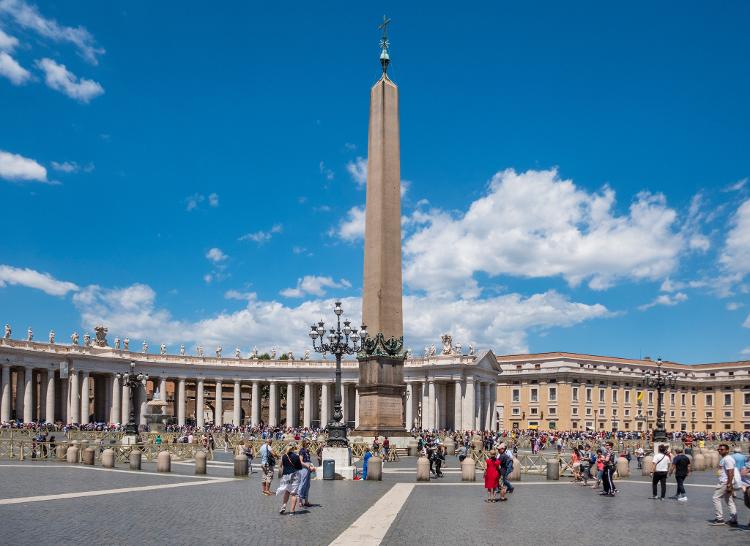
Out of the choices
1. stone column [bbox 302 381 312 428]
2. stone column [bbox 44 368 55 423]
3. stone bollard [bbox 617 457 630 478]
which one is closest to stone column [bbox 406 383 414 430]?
stone column [bbox 302 381 312 428]

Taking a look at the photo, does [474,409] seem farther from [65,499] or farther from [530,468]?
[65,499]

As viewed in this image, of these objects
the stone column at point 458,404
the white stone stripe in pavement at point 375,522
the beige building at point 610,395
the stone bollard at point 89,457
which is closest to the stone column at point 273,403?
the stone column at point 458,404

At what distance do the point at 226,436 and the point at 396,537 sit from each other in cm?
4035

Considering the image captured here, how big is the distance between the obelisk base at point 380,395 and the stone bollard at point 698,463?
13189mm

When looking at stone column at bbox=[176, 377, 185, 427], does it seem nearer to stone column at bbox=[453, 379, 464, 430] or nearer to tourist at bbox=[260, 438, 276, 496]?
stone column at bbox=[453, 379, 464, 430]

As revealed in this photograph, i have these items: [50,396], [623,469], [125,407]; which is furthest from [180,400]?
[623,469]

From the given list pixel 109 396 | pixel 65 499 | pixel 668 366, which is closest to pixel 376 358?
pixel 65 499

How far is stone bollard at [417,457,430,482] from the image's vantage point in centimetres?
2450

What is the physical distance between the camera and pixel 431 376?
88.9 m

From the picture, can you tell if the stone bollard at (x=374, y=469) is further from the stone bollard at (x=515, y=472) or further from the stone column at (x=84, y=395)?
the stone column at (x=84, y=395)

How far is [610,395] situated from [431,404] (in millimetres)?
28889

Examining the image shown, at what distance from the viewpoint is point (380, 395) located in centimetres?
3509

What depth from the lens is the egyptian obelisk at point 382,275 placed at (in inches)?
1328

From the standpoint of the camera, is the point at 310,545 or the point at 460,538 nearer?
the point at 310,545
